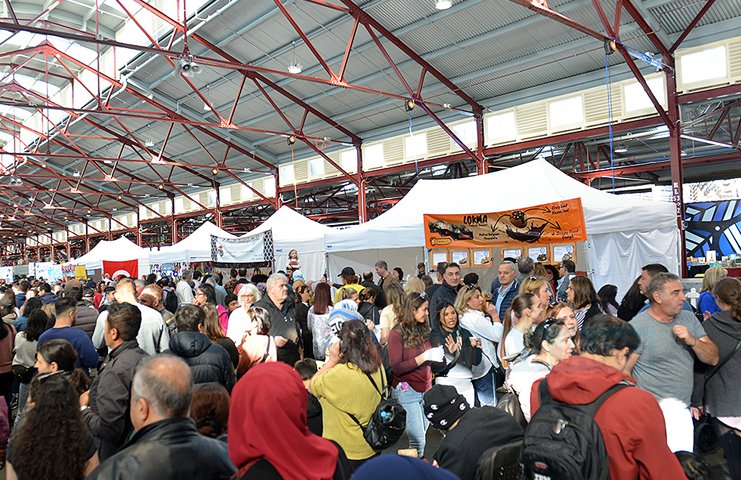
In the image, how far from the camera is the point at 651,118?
10.6 meters

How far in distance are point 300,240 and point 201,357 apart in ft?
28.1

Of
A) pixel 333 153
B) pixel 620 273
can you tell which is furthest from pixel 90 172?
pixel 620 273

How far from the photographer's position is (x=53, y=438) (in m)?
1.95

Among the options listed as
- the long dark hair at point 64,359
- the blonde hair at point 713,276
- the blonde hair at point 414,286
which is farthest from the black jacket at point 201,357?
the blonde hair at point 713,276

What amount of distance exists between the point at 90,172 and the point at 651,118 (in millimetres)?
25945

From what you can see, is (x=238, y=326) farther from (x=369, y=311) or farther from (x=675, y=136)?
(x=675, y=136)

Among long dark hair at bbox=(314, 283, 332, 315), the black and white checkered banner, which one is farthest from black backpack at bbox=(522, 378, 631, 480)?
the black and white checkered banner

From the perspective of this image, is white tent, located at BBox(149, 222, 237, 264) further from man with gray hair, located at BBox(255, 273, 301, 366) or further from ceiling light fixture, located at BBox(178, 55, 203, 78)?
man with gray hair, located at BBox(255, 273, 301, 366)

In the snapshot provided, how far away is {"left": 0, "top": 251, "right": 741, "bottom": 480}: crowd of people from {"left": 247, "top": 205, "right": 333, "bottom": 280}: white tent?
20.6ft

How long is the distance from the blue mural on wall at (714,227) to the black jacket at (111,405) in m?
14.3

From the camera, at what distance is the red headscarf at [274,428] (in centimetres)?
184

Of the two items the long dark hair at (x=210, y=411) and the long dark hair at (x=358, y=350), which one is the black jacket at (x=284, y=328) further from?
the long dark hair at (x=210, y=411)

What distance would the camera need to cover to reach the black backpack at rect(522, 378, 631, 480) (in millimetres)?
1654

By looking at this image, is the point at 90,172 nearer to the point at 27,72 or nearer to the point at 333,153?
the point at 27,72
